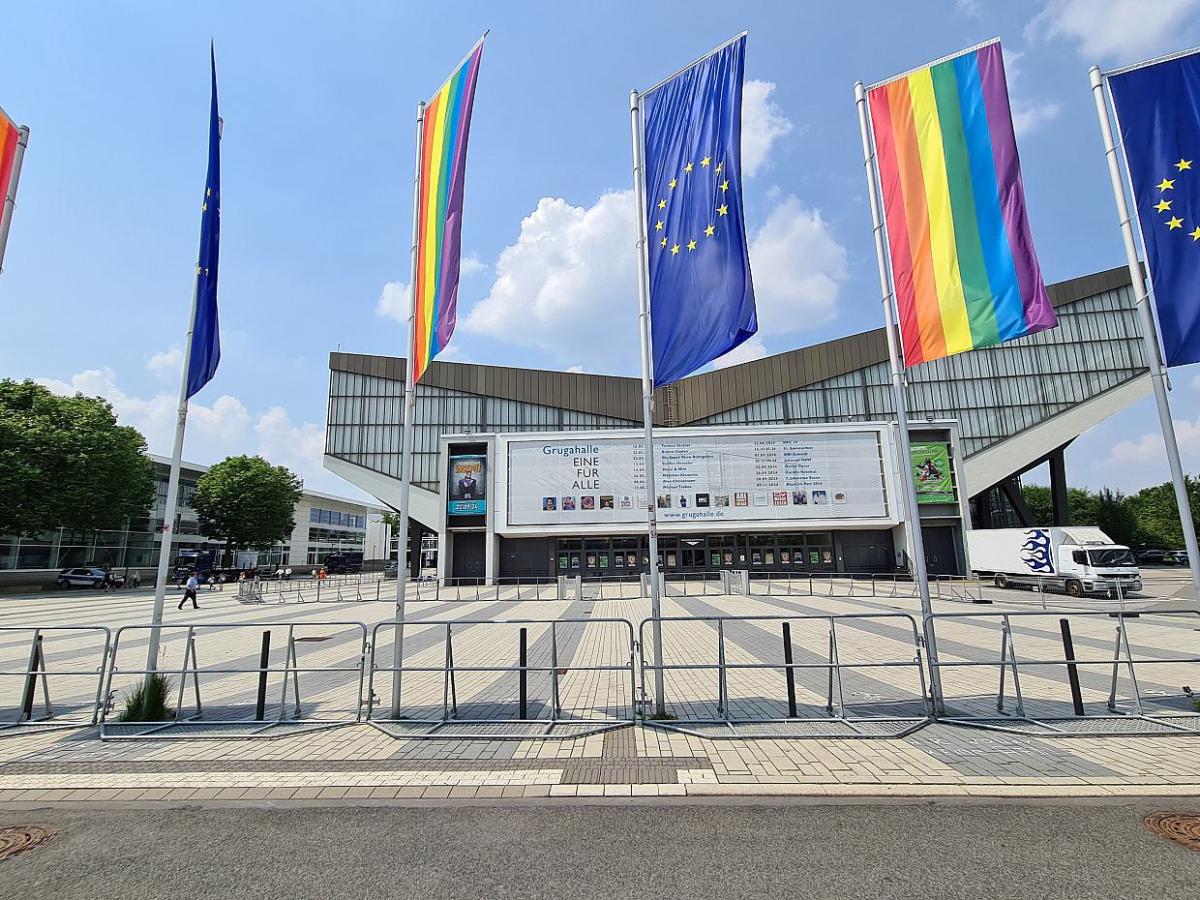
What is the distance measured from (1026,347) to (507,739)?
51092mm

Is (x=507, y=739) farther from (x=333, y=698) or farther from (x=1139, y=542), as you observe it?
(x=1139, y=542)

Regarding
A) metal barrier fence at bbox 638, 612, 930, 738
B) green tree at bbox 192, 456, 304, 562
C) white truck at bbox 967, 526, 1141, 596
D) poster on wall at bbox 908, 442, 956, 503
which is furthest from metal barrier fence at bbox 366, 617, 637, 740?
green tree at bbox 192, 456, 304, 562

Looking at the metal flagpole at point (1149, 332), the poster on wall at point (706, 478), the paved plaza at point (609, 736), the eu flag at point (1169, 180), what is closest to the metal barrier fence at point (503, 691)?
the paved plaza at point (609, 736)

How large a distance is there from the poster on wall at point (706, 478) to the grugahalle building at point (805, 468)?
9 centimetres

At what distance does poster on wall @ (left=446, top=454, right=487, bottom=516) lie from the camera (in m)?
36.1

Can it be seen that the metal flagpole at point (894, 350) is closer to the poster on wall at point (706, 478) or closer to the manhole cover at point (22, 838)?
the manhole cover at point (22, 838)

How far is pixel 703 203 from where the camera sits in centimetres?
763

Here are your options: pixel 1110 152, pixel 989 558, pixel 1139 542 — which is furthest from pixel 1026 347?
pixel 1110 152

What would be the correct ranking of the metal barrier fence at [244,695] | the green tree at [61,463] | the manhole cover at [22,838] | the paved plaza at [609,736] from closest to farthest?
the manhole cover at [22,838]
the paved plaza at [609,736]
the metal barrier fence at [244,695]
the green tree at [61,463]

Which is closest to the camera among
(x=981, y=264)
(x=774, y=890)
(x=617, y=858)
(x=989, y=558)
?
(x=774, y=890)

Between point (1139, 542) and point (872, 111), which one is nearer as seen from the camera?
point (872, 111)

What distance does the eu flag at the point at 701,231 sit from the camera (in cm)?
745

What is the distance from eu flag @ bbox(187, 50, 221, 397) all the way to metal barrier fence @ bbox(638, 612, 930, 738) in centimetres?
711

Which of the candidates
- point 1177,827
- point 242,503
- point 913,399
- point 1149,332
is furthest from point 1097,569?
point 242,503
